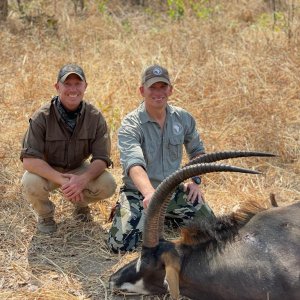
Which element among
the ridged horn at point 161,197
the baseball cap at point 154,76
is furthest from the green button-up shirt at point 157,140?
the ridged horn at point 161,197

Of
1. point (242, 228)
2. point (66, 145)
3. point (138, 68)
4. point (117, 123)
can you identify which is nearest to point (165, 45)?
point (138, 68)

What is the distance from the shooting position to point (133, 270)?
14.6 feet

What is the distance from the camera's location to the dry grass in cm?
538

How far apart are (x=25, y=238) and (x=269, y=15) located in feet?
27.6

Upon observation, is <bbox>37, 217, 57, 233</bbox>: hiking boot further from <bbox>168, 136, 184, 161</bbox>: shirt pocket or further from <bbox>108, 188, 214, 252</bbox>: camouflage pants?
<bbox>168, 136, 184, 161</bbox>: shirt pocket

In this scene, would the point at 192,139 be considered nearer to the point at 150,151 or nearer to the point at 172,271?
the point at 150,151

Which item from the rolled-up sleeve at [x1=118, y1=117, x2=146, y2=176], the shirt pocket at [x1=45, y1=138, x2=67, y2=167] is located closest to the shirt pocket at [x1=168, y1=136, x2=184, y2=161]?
the rolled-up sleeve at [x1=118, y1=117, x2=146, y2=176]

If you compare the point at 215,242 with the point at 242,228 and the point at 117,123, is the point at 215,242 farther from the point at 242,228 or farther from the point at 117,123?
→ the point at 117,123

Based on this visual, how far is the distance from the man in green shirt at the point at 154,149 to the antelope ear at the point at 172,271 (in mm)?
1012

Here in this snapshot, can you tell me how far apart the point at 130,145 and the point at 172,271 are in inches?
56.1

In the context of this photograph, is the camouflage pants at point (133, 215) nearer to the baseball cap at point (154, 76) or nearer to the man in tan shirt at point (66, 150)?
the man in tan shirt at point (66, 150)

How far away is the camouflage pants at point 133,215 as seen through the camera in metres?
5.40

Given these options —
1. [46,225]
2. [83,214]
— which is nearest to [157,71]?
[83,214]

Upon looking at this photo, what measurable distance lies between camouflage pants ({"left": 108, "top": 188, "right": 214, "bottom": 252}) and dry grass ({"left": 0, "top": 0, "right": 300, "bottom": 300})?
16 centimetres
